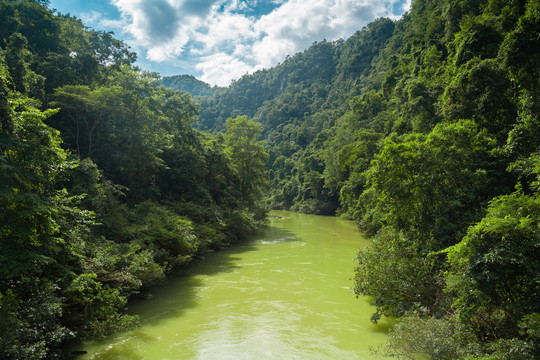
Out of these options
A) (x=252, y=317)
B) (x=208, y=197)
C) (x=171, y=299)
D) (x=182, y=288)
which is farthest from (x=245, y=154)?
(x=252, y=317)

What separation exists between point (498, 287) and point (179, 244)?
1332 centimetres

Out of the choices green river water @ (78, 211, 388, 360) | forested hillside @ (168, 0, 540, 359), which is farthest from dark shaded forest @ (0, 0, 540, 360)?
green river water @ (78, 211, 388, 360)

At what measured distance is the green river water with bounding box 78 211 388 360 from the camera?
8.04 metres

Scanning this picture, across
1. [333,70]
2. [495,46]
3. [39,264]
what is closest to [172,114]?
[39,264]

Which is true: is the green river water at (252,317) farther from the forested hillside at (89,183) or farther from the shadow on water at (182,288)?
the forested hillside at (89,183)

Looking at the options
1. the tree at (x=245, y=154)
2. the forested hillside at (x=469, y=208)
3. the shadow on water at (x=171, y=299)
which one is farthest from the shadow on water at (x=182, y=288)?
the tree at (x=245, y=154)

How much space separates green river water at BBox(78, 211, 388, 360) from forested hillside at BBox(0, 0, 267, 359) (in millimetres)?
933

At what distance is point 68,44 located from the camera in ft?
68.2

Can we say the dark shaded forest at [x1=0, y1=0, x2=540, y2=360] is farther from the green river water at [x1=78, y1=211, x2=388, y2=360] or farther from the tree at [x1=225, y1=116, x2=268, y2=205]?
the tree at [x1=225, y1=116, x2=268, y2=205]

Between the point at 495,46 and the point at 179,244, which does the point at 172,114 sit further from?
the point at 495,46

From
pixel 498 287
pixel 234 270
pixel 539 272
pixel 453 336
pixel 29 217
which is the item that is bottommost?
pixel 234 270

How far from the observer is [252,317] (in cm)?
1032

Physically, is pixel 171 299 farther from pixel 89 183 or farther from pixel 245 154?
pixel 245 154

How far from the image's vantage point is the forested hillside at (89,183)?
675 centimetres
